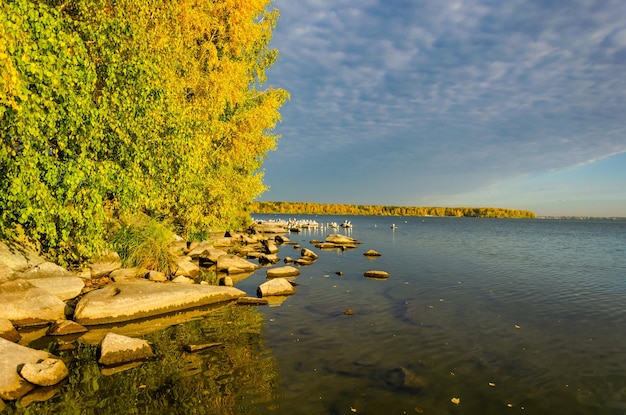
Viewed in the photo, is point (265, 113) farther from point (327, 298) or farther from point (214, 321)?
point (214, 321)

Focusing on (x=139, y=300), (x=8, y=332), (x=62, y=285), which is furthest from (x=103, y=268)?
(x=8, y=332)

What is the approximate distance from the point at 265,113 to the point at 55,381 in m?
19.7

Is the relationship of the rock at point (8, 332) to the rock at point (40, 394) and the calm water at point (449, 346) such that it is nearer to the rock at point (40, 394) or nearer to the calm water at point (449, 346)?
the rock at point (40, 394)

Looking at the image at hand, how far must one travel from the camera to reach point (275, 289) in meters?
16.5

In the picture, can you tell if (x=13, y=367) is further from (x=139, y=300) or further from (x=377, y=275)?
(x=377, y=275)

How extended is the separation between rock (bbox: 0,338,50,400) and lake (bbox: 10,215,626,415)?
Answer: 2.47 feet

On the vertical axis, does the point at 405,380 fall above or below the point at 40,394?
above

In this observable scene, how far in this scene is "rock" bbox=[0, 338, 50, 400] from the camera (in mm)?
7270

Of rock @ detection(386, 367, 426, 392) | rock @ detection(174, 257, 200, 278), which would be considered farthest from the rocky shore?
rock @ detection(386, 367, 426, 392)

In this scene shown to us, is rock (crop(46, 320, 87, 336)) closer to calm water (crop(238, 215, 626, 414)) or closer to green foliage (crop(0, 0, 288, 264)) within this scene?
green foliage (crop(0, 0, 288, 264))

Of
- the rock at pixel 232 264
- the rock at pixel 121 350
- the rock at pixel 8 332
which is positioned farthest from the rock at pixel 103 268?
the rock at pixel 121 350

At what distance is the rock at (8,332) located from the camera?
9883 mm

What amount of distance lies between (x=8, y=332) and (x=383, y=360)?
10073mm

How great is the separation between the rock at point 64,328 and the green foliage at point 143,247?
647cm
